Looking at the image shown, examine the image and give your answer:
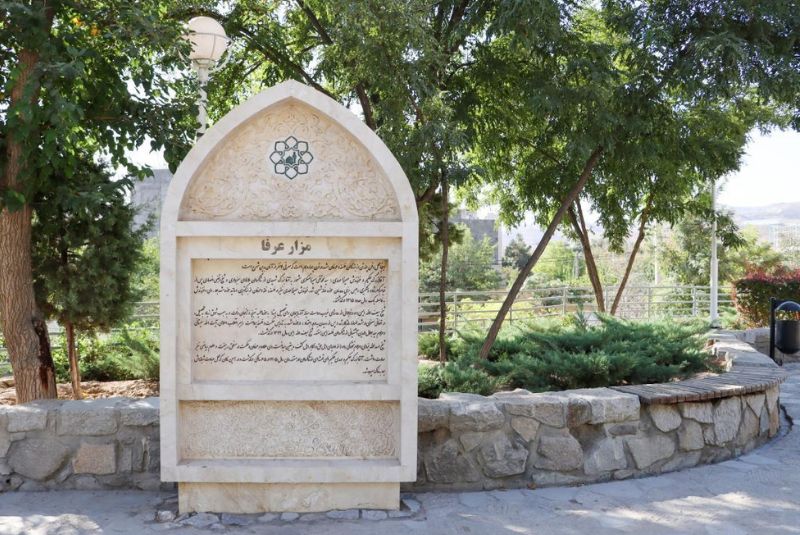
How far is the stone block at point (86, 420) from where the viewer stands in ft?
13.8

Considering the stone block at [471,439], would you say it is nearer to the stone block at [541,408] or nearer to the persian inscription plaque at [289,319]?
the stone block at [541,408]

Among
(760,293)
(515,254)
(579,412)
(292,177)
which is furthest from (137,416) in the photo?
(515,254)

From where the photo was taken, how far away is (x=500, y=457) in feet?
14.0

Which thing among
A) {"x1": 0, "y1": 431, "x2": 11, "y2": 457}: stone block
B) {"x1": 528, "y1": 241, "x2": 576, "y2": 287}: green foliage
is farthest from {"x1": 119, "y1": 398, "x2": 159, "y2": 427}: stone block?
{"x1": 528, "y1": 241, "x2": 576, "y2": 287}: green foliage

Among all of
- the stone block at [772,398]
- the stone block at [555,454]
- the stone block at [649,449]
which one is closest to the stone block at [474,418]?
the stone block at [555,454]

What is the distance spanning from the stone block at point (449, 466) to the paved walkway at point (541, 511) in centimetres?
11

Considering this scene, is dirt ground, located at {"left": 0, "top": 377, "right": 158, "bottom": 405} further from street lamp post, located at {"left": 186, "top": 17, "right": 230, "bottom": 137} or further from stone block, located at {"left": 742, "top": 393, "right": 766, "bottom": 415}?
stone block, located at {"left": 742, "top": 393, "right": 766, "bottom": 415}

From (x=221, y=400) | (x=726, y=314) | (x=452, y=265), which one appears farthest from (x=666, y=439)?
(x=452, y=265)

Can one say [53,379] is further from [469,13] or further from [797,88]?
[797,88]

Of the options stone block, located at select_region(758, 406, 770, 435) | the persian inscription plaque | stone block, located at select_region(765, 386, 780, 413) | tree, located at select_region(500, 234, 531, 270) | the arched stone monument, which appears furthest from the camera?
tree, located at select_region(500, 234, 531, 270)

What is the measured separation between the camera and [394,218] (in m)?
3.95

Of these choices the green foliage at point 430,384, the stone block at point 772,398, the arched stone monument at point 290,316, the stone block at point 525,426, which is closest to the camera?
the arched stone monument at point 290,316

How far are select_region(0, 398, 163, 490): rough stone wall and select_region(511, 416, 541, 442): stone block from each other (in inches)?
83.4

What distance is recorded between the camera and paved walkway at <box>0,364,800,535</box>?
3656mm
